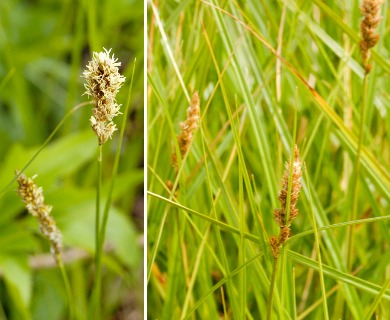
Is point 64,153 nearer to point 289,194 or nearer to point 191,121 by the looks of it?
point 191,121

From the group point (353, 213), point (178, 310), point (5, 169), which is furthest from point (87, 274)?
point (353, 213)

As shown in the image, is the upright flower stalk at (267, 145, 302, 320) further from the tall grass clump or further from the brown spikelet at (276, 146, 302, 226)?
the tall grass clump

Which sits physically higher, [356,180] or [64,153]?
[64,153]

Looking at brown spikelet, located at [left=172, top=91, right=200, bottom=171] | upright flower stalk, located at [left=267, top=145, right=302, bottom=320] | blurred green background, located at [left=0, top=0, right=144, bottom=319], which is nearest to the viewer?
upright flower stalk, located at [left=267, top=145, right=302, bottom=320]

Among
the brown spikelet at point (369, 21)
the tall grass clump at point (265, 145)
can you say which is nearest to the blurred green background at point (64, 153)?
the tall grass clump at point (265, 145)

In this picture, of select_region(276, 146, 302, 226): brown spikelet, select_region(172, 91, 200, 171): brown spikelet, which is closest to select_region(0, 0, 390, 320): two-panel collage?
select_region(172, 91, 200, 171): brown spikelet

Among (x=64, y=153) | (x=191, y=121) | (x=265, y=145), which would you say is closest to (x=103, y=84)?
(x=191, y=121)

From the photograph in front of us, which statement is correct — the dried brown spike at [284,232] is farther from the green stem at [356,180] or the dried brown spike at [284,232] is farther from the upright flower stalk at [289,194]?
the green stem at [356,180]
